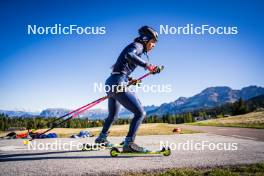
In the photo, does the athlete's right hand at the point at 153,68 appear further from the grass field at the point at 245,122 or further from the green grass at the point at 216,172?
the grass field at the point at 245,122

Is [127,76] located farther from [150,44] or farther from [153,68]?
[150,44]

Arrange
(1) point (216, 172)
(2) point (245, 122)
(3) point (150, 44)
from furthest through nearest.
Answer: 1. (2) point (245, 122)
2. (3) point (150, 44)
3. (1) point (216, 172)

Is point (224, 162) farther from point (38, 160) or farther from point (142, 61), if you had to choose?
point (38, 160)

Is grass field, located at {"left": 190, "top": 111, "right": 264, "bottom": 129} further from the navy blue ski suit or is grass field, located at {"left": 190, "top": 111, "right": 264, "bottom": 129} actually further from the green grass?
the green grass

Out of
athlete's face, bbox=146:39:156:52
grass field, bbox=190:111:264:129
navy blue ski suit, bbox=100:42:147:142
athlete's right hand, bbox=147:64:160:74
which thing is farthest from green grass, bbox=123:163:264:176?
grass field, bbox=190:111:264:129

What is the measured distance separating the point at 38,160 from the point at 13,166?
722 millimetres

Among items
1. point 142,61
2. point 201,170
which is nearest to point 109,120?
point 142,61

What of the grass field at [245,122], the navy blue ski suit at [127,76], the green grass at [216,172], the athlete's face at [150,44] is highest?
the athlete's face at [150,44]

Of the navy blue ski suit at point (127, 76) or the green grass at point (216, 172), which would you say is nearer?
the green grass at point (216, 172)

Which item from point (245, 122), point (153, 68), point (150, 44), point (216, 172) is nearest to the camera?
point (216, 172)

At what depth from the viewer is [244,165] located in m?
5.16

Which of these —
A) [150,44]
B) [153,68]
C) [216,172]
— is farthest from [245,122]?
[216,172]

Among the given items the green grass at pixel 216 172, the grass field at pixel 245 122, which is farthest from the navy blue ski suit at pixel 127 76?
the grass field at pixel 245 122

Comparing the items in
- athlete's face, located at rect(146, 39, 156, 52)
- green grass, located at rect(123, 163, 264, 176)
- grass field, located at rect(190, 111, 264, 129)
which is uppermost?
athlete's face, located at rect(146, 39, 156, 52)
